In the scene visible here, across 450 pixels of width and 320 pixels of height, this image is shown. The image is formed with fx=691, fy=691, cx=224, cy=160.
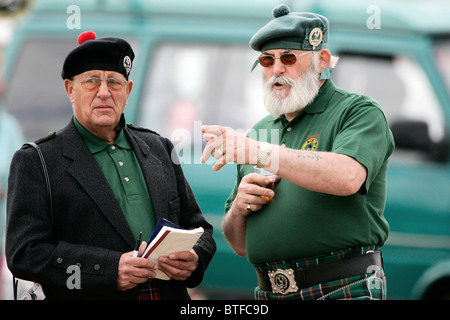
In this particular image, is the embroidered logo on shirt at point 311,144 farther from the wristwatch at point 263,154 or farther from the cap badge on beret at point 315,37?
the cap badge on beret at point 315,37

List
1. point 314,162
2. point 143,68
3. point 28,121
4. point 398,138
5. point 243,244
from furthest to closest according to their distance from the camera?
point 28,121, point 143,68, point 398,138, point 243,244, point 314,162

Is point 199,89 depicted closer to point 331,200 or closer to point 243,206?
→ point 243,206

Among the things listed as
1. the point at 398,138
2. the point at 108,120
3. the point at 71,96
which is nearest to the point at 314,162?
the point at 108,120

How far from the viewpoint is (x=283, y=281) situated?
312 centimetres

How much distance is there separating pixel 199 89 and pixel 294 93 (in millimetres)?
2779

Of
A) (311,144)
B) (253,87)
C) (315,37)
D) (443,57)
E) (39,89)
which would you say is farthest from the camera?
(39,89)

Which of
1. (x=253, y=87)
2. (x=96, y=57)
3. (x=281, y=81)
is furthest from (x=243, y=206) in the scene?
(x=253, y=87)

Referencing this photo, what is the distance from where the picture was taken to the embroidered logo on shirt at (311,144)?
3.07m

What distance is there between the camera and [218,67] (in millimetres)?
5867

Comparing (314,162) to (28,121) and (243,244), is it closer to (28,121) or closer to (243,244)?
(243,244)

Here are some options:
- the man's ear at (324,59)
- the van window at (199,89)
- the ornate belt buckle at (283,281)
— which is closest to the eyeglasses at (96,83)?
the man's ear at (324,59)
